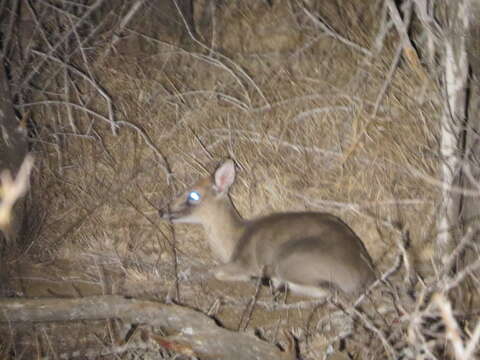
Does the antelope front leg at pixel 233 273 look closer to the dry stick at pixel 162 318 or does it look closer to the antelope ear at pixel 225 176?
the antelope ear at pixel 225 176

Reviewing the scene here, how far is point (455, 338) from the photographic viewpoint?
6.59ft

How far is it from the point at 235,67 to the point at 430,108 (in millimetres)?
2411

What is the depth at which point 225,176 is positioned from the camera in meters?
6.60

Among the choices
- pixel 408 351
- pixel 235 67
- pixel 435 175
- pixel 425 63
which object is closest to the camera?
pixel 408 351

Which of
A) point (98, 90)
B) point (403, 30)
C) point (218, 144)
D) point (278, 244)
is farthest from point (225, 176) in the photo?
point (403, 30)

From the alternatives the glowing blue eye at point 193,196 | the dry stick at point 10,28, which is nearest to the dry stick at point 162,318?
the glowing blue eye at point 193,196

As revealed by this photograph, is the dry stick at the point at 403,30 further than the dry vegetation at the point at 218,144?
No

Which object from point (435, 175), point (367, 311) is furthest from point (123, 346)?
Result: point (435, 175)

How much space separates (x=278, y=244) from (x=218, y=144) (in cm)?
168

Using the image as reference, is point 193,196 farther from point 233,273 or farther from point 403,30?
point 403,30

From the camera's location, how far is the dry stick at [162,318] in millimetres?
4266

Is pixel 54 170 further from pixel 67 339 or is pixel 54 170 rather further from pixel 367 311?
pixel 367 311

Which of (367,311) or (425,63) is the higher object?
(425,63)

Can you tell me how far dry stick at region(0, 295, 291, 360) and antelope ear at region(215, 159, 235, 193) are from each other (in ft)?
7.14
